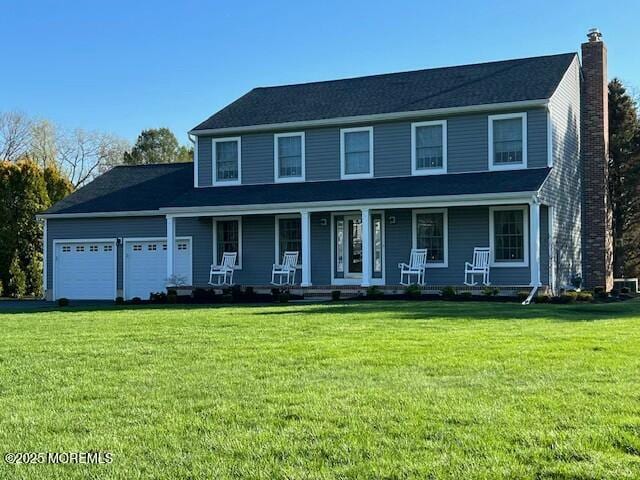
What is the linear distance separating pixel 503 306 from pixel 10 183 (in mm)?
21514

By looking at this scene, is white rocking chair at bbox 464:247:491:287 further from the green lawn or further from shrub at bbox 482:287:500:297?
the green lawn

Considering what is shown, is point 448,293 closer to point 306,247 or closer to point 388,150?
point 306,247

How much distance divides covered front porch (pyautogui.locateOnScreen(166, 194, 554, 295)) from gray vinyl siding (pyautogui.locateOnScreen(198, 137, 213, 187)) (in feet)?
4.26

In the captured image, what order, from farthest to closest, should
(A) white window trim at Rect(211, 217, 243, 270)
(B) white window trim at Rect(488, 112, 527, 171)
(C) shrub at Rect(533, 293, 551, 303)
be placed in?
(A) white window trim at Rect(211, 217, 243, 270) → (B) white window trim at Rect(488, 112, 527, 171) → (C) shrub at Rect(533, 293, 551, 303)

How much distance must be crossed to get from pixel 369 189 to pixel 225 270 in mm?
5078

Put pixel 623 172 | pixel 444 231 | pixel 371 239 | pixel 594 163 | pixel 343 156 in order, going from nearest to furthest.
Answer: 1. pixel 444 231
2. pixel 371 239
3. pixel 343 156
4. pixel 594 163
5. pixel 623 172

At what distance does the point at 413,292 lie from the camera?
1869cm

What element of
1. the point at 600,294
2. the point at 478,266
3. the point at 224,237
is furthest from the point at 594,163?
the point at 224,237

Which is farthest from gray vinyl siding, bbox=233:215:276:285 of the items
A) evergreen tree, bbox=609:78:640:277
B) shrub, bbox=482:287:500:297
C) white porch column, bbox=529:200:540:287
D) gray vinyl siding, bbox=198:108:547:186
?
evergreen tree, bbox=609:78:640:277

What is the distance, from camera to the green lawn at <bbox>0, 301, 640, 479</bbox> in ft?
14.9

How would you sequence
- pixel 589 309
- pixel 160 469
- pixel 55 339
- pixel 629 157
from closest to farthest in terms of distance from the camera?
pixel 160 469, pixel 55 339, pixel 589 309, pixel 629 157

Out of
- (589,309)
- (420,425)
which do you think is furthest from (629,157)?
(420,425)

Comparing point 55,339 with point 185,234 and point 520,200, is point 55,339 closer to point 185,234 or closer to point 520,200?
point 520,200

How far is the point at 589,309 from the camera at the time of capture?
15680mm
